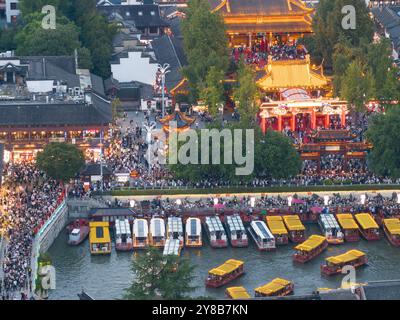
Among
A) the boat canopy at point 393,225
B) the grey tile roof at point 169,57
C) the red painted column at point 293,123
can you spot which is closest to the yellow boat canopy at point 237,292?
the boat canopy at point 393,225

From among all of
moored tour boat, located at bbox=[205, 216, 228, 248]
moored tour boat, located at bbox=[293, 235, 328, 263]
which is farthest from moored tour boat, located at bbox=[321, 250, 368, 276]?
moored tour boat, located at bbox=[205, 216, 228, 248]

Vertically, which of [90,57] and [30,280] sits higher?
[90,57]

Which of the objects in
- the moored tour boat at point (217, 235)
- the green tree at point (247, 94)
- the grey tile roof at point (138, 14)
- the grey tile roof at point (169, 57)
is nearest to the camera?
the moored tour boat at point (217, 235)

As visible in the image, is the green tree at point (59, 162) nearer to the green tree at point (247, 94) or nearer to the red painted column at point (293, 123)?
the green tree at point (247, 94)

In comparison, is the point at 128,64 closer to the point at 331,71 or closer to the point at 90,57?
the point at 90,57

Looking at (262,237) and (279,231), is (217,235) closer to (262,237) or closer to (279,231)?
(262,237)

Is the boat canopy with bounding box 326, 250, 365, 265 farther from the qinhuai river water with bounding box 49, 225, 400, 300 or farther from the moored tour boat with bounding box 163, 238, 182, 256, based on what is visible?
the moored tour boat with bounding box 163, 238, 182, 256
